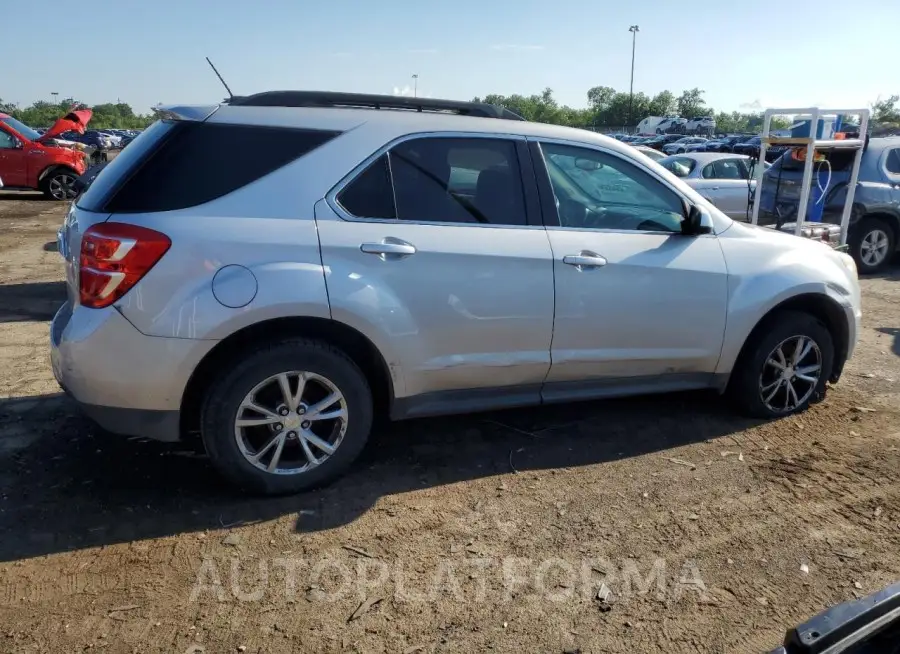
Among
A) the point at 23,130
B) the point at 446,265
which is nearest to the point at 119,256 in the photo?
the point at 446,265

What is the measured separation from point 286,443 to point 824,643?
2.51 meters

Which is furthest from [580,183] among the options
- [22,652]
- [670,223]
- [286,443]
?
[22,652]

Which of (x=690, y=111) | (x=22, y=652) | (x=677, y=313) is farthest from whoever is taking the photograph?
(x=690, y=111)

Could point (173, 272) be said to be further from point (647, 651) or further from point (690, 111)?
point (690, 111)

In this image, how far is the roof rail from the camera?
150 inches

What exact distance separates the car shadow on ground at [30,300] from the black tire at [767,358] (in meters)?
5.81

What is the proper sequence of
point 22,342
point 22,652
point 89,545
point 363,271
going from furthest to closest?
point 22,342
point 363,271
point 89,545
point 22,652

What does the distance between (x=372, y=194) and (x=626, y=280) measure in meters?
1.47

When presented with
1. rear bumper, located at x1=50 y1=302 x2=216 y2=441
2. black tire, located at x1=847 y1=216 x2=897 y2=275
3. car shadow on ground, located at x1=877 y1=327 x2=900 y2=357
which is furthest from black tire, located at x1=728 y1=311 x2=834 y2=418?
black tire, located at x1=847 y1=216 x2=897 y2=275

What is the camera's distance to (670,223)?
4.29 metres

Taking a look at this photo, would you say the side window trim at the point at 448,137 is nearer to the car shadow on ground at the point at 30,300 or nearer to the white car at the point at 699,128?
the car shadow on ground at the point at 30,300

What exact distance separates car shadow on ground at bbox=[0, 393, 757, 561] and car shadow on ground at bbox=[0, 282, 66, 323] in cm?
242

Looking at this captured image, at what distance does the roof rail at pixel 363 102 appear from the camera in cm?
382

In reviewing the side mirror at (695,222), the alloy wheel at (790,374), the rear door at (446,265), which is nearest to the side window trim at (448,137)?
the rear door at (446,265)
